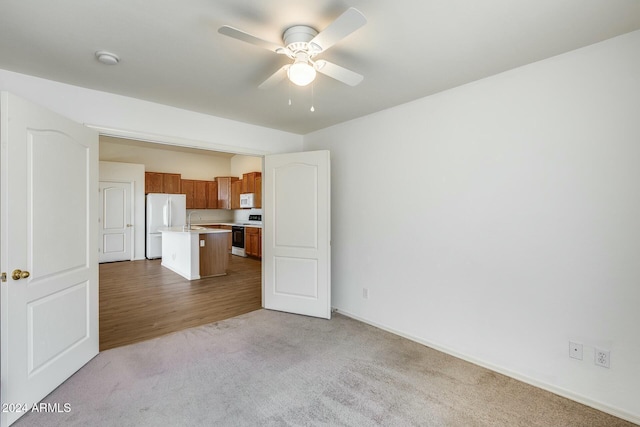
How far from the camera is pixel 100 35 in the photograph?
1859 mm

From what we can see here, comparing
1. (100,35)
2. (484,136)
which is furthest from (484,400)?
(100,35)

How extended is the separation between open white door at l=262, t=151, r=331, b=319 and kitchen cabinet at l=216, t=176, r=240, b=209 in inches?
215

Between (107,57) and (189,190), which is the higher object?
(107,57)

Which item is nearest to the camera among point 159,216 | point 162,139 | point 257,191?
point 162,139

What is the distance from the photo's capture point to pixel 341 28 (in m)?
1.44

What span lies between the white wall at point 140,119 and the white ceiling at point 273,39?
116 mm

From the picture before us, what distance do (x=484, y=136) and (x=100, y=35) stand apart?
2966 mm

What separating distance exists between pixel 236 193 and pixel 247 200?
0.88 m

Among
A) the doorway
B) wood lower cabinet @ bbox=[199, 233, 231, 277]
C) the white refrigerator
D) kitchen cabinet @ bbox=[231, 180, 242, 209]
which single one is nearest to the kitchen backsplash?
the doorway

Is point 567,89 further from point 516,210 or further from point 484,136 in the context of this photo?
point 516,210

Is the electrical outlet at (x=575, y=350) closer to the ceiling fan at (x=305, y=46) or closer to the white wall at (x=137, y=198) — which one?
the ceiling fan at (x=305, y=46)

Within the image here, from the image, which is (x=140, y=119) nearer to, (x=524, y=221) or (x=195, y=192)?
(x=524, y=221)

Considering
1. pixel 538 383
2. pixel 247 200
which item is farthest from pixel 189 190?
pixel 538 383

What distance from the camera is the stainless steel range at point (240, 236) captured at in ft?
27.1
